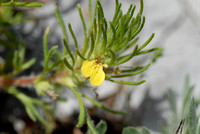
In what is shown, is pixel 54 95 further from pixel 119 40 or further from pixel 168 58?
pixel 168 58

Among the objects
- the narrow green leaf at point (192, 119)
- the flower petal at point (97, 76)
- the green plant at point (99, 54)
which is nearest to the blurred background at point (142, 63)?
the green plant at point (99, 54)

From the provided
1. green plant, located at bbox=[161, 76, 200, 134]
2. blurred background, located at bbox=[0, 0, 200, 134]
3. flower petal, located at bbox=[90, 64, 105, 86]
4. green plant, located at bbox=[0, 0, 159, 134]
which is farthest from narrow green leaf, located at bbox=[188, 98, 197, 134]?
blurred background, located at bbox=[0, 0, 200, 134]

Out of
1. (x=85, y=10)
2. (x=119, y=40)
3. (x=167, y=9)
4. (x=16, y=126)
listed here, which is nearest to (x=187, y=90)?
(x=119, y=40)

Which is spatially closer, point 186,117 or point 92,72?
point 92,72

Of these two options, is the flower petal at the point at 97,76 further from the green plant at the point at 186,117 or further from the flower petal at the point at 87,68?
the green plant at the point at 186,117

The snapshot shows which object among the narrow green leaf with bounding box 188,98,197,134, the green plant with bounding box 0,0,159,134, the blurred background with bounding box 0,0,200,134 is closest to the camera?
the green plant with bounding box 0,0,159,134

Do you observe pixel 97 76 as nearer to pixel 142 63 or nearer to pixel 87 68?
pixel 87 68

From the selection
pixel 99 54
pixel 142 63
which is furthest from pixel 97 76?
pixel 142 63

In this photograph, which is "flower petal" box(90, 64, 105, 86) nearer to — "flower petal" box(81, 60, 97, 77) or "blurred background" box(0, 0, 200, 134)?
"flower petal" box(81, 60, 97, 77)
